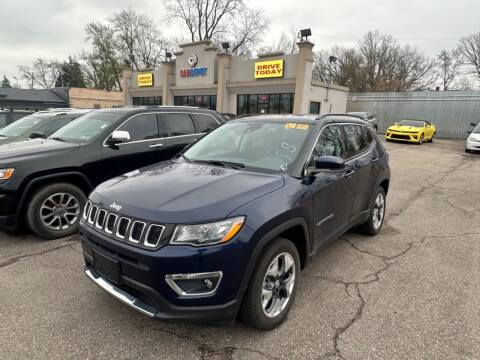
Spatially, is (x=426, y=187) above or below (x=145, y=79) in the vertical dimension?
below

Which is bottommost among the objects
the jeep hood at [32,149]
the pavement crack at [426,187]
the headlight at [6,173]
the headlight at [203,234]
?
the pavement crack at [426,187]

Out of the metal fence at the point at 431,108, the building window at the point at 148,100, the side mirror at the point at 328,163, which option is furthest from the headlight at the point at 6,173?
the metal fence at the point at 431,108

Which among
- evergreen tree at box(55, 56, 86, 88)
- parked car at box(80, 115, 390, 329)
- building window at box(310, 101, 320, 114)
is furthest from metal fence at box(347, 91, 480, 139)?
evergreen tree at box(55, 56, 86, 88)

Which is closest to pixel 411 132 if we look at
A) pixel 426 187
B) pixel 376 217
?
pixel 426 187

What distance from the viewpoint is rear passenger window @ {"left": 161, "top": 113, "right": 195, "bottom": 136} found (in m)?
5.91

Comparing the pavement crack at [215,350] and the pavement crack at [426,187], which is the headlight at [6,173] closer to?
the pavement crack at [215,350]

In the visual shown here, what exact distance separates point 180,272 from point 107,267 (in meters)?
0.69

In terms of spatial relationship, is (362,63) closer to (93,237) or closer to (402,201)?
(402,201)

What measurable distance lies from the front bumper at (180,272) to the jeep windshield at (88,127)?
3.24m

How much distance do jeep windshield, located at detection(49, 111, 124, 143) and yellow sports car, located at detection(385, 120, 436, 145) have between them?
17871mm

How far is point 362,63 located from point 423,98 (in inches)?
868

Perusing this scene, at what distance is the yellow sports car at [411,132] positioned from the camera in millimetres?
18797

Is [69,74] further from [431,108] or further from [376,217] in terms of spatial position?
[376,217]

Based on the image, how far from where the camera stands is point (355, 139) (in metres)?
4.19
